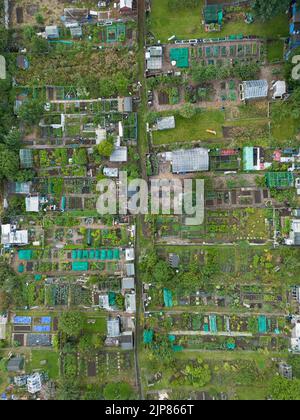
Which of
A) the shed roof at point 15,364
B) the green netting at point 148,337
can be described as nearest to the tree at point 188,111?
the green netting at point 148,337

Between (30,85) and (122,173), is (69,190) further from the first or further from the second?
(30,85)

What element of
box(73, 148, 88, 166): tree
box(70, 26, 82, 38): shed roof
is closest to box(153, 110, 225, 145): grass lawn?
box(73, 148, 88, 166): tree

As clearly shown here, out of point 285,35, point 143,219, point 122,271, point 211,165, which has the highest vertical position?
point 285,35

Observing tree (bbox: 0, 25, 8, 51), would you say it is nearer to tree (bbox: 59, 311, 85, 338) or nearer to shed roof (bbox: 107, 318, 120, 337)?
tree (bbox: 59, 311, 85, 338)

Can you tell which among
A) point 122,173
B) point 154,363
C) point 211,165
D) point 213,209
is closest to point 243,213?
point 213,209

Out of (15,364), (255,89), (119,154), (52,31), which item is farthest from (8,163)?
(255,89)

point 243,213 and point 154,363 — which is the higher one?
point 243,213
